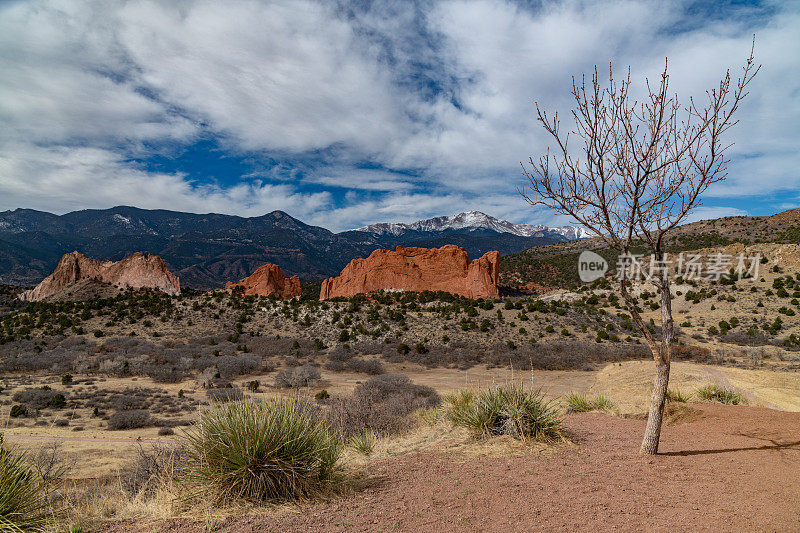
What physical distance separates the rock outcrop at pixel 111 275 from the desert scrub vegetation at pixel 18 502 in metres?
55.2

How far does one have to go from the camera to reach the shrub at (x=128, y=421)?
12.5 meters

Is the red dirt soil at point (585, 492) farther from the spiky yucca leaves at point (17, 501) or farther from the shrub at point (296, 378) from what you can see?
the shrub at point (296, 378)

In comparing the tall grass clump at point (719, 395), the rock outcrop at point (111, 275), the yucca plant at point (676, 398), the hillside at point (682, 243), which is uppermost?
the hillside at point (682, 243)

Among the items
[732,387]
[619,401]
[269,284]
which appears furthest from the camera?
[269,284]

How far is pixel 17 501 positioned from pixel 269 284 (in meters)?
53.1

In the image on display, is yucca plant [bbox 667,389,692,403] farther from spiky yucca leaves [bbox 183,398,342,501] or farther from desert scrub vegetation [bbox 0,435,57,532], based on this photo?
desert scrub vegetation [bbox 0,435,57,532]

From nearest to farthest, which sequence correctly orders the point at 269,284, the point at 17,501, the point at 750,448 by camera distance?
the point at 17,501 → the point at 750,448 → the point at 269,284

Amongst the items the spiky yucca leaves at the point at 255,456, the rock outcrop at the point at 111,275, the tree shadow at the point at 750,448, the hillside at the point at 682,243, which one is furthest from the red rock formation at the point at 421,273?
the spiky yucca leaves at the point at 255,456

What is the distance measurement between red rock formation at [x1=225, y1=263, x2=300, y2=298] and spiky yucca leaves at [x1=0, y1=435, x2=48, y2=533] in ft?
165

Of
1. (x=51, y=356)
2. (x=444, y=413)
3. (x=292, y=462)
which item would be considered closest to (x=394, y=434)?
(x=444, y=413)

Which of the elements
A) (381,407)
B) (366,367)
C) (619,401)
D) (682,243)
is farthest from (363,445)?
(682,243)

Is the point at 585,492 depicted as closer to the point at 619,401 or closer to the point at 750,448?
the point at 750,448

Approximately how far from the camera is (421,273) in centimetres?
5559

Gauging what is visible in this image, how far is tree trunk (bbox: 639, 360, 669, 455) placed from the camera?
5.42 meters
